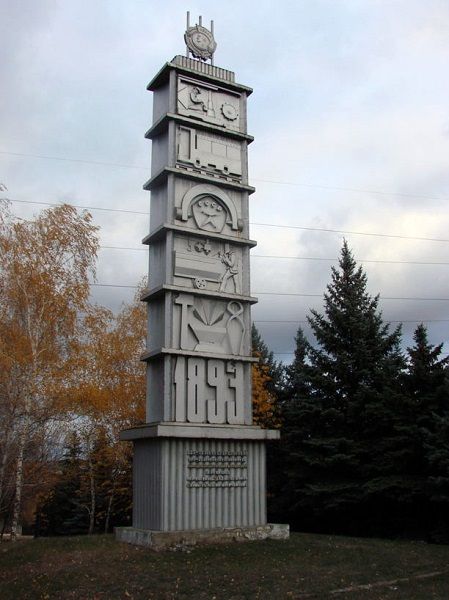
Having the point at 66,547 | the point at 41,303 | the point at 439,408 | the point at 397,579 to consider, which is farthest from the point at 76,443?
the point at 397,579

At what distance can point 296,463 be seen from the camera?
75.7 feet

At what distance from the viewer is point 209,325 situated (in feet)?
54.7

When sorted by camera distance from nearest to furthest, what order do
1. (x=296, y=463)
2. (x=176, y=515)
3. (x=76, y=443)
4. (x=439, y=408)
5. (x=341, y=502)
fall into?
1. (x=176, y=515)
2. (x=439, y=408)
3. (x=341, y=502)
4. (x=296, y=463)
5. (x=76, y=443)

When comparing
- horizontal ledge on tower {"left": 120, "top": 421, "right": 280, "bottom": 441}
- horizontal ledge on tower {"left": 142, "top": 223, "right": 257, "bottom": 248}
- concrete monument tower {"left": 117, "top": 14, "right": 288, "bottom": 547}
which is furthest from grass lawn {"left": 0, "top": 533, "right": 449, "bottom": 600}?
horizontal ledge on tower {"left": 142, "top": 223, "right": 257, "bottom": 248}

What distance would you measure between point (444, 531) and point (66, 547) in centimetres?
1061

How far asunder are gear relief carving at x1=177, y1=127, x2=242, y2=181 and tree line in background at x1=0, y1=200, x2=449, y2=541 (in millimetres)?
7893

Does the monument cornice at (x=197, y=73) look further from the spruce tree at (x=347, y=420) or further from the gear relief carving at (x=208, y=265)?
the spruce tree at (x=347, y=420)

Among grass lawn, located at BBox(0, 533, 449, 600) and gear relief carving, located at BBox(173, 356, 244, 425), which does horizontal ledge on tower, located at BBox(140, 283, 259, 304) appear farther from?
grass lawn, located at BBox(0, 533, 449, 600)

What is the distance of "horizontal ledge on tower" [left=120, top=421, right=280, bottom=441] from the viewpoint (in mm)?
14818

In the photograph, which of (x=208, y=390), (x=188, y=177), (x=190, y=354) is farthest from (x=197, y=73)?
(x=208, y=390)

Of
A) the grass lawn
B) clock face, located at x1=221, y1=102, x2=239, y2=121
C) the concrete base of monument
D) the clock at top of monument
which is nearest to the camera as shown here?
the grass lawn

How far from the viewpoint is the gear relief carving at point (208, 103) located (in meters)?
18.0

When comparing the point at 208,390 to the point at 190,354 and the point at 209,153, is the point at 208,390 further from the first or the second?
the point at 209,153

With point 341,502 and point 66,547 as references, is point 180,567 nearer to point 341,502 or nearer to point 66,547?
point 66,547
